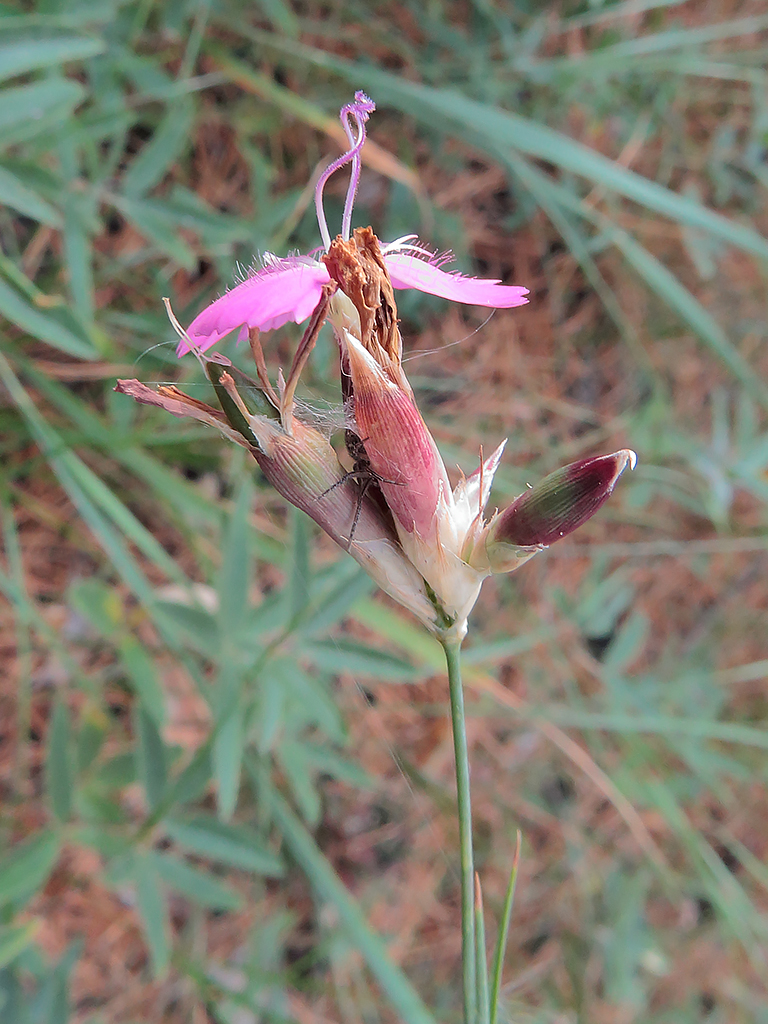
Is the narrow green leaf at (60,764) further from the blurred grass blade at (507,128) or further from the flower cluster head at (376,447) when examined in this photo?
the blurred grass blade at (507,128)

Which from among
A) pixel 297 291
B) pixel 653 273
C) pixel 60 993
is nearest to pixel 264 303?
pixel 297 291

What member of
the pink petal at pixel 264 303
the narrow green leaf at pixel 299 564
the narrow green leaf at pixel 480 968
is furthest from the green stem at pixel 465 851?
the narrow green leaf at pixel 299 564

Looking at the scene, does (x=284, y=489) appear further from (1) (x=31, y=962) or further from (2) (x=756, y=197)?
(2) (x=756, y=197)

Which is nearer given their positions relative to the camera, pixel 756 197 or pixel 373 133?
pixel 373 133

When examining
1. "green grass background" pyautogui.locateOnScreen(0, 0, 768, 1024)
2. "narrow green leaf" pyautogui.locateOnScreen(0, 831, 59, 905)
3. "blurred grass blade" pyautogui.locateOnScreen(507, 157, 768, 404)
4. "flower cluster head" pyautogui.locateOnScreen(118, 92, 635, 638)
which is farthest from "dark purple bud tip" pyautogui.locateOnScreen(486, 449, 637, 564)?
"blurred grass blade" pyautogui.locateOnScreen(507, 157, 768, 404)

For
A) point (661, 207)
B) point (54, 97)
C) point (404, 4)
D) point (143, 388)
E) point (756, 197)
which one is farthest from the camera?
point (756, 197)

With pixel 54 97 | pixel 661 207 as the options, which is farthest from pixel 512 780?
pixel 54 97

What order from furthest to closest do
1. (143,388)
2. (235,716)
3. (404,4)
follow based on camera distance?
(404,4) → (235,716) → (143,388)
